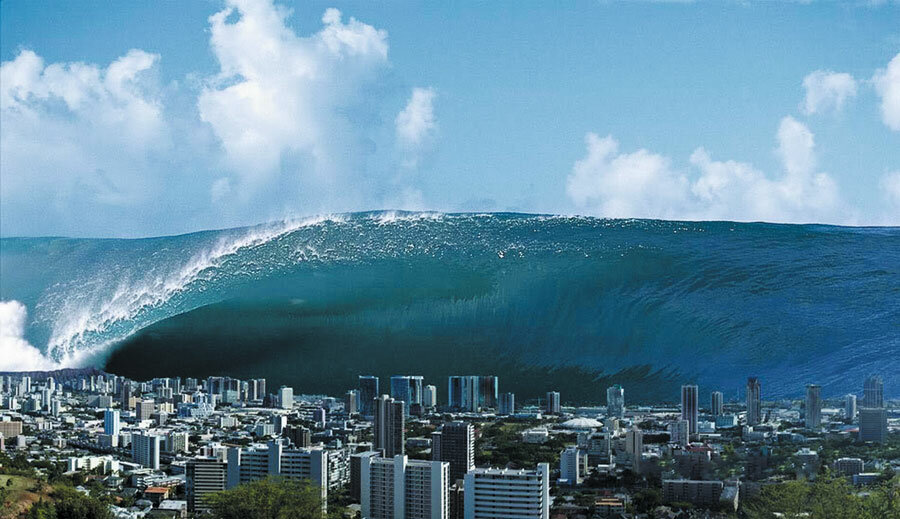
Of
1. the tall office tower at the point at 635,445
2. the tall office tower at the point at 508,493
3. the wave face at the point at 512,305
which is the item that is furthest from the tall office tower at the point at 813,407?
the tall office tower at the point at 508,493

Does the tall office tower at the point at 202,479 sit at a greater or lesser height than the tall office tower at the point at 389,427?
lesser

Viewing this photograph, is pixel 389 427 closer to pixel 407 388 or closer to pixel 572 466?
pixel 407 388

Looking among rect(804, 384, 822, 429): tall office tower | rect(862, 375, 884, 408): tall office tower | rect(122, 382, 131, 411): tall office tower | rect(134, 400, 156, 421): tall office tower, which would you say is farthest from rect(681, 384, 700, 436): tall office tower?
rect(122, 382, 131, 411): tall office tower

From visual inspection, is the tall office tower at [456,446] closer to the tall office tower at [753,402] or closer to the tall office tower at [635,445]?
the tall office tower at [635,445]

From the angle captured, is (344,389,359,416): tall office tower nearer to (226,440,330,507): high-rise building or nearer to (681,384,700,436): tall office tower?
(226,440,330,507): high-rise building

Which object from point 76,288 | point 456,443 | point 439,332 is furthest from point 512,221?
point 76,288

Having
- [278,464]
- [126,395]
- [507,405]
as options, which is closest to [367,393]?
[278,464]

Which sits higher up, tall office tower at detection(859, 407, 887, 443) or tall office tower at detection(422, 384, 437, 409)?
tall office tower at detection(422, 384, 437, 409)
